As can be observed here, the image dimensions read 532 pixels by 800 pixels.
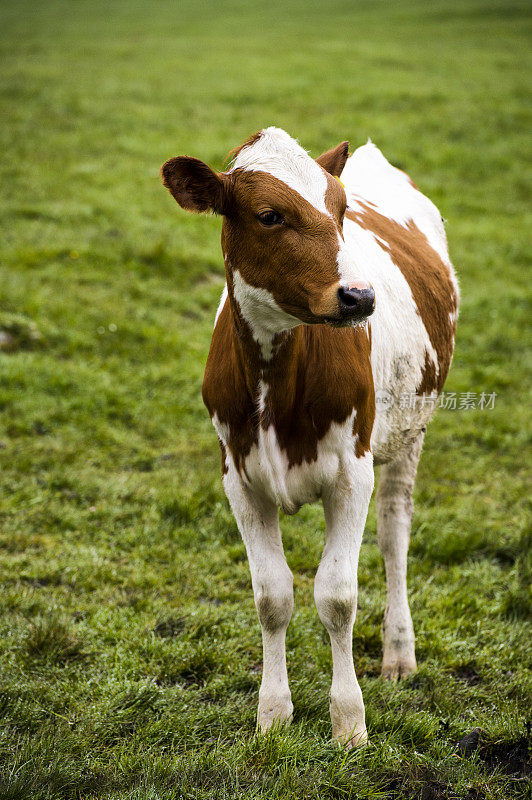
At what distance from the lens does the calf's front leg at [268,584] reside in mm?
3604

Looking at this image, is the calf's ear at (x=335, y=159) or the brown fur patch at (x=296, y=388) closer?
the brown fur patch at (x=296, y=388)

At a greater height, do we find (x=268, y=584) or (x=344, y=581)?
(x=344, y=581)

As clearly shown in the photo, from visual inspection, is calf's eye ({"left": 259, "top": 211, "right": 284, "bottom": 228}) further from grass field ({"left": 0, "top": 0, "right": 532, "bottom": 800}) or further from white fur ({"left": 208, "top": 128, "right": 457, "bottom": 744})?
grass field ({"left": 0, "top": 0, "right": 532, "bottom": 800})

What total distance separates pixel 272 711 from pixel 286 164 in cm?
243

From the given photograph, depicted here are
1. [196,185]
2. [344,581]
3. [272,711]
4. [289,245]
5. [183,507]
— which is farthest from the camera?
[183,507]

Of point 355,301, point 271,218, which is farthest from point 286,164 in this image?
point 355,301

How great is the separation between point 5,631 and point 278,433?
218 centimetres

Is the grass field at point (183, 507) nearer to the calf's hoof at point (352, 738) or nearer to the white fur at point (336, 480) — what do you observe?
the calf's hoof at point (352, 738)

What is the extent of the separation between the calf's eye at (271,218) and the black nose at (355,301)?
0.38m

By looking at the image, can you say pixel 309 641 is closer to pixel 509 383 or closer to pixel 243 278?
pixel 243 278

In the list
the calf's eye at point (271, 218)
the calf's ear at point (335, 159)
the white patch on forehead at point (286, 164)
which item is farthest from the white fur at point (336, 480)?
the calf's ear at point (335, 159)

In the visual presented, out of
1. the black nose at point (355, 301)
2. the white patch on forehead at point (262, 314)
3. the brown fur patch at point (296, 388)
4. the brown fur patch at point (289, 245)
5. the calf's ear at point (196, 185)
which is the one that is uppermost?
the calf's ear at point (196, 185)

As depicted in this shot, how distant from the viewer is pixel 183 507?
5.82 meters

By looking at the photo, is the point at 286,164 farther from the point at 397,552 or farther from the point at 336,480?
the point at 397,552
